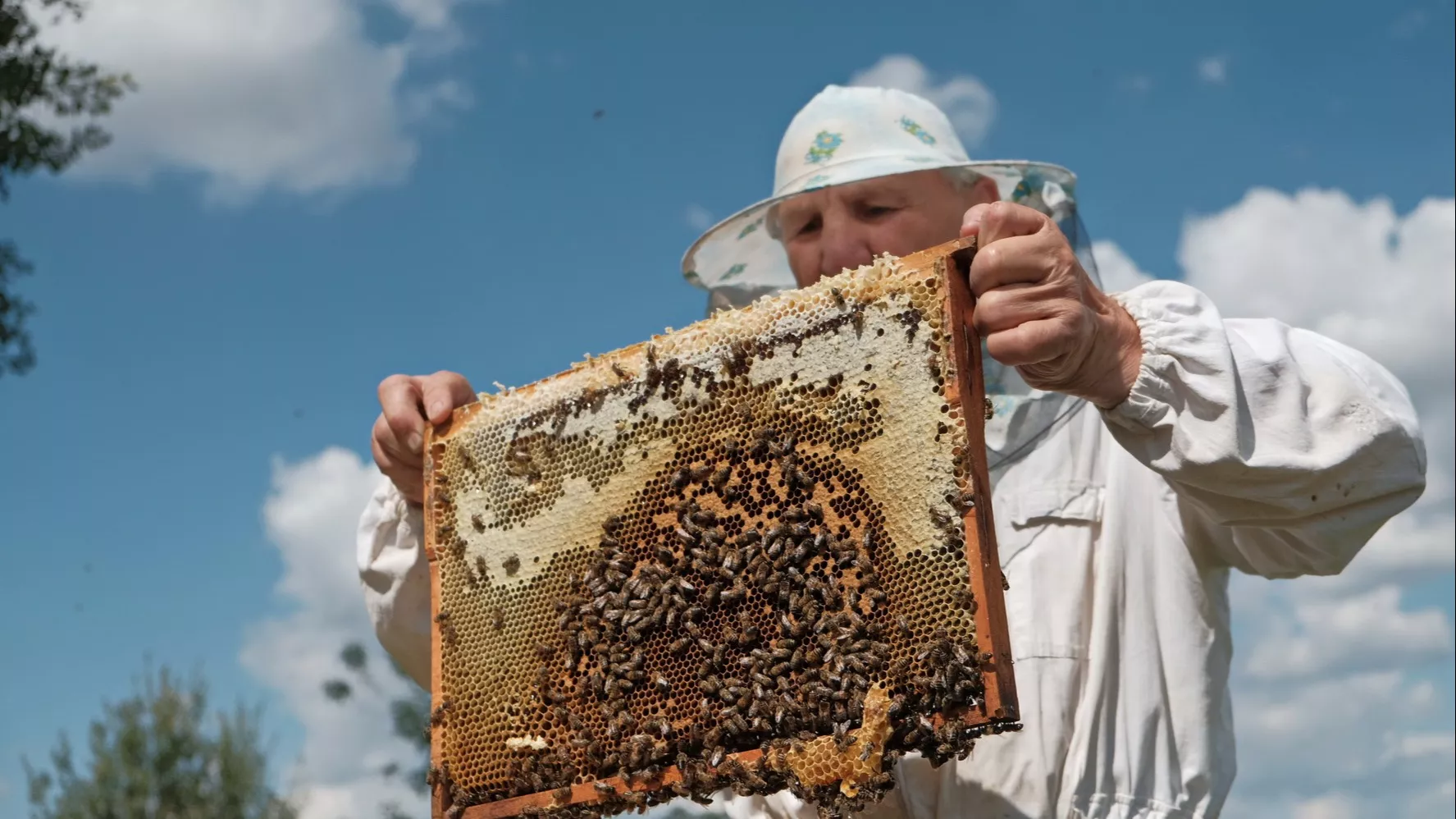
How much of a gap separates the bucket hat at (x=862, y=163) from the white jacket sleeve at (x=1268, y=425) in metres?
1.13

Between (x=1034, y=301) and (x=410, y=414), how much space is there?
2156mm

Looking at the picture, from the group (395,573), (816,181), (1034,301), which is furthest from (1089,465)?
(395,573)

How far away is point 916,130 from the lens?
487 centimetres

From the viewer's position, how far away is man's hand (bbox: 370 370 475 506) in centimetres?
407

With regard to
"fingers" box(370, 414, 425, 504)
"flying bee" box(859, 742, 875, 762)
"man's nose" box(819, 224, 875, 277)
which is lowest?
"flying bee" box(859, 742, 875, 762)

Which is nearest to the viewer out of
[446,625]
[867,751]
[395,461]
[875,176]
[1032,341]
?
[867,751]

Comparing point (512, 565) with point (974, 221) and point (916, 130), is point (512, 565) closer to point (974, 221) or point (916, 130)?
point (974, 221)

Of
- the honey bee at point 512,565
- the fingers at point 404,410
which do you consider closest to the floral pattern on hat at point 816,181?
the fingers at point 404,410

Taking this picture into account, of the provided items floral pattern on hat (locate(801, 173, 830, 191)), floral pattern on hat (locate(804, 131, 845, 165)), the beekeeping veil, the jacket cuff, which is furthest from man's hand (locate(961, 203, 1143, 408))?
floral pattern on hat (locate(804, 131, 845, 165))

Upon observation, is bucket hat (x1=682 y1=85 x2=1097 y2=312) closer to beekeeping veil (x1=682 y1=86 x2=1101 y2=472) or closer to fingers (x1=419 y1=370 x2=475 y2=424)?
beekeeping veil (x1=682 y1=86 x2=1101 y2=472)

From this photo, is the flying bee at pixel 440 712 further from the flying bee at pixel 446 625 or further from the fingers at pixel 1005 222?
the fingers at pixel 1005 222

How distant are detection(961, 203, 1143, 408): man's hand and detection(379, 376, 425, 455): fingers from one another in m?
2.00

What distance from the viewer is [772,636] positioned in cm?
308

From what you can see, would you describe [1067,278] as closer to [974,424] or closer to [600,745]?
[974,424]
